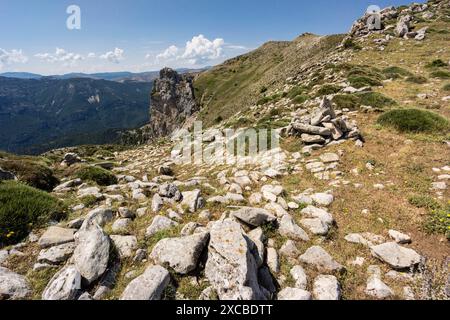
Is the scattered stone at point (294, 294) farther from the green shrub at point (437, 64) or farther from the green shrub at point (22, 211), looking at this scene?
the green shrub at point (437, 64)

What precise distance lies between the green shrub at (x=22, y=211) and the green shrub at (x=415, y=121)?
14.9 m

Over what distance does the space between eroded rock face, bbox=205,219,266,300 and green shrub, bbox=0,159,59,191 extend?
9645 mm

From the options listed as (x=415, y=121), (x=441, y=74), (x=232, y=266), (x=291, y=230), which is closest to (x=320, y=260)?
(x=291, y=230)

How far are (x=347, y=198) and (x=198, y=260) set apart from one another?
555 centimetres

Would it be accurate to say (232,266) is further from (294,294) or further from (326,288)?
(326,288)

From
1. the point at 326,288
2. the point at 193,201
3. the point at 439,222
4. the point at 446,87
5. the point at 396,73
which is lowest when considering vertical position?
the point at 326,288

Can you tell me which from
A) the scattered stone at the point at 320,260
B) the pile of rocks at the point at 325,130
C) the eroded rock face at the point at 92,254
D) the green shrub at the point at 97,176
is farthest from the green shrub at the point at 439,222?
the green shrub at the point at 97,176

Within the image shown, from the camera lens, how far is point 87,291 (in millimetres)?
4242

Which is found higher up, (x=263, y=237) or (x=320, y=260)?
(x=263, y=237)

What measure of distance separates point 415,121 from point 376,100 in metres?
4.29

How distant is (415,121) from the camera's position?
38.0 ft

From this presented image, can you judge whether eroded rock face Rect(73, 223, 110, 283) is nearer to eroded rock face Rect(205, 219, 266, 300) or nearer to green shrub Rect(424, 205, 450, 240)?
eroded rock face Rect(205, 219, 266, 300)

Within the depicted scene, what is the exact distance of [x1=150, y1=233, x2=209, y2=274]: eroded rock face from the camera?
4.65 metres

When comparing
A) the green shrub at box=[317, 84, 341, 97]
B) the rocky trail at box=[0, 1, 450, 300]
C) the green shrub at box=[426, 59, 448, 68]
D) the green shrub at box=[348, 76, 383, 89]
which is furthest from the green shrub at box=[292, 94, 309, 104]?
the green shrub at box=[426, 59, 448, 68]
